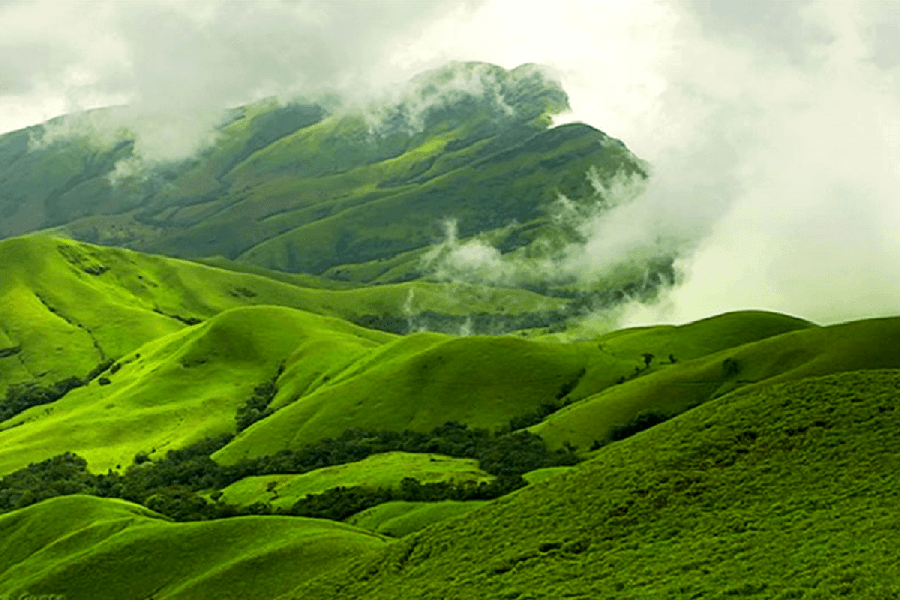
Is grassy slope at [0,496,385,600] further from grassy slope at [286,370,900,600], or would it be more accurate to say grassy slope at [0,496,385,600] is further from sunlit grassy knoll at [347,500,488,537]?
grassy slope at [286,370,900,600]

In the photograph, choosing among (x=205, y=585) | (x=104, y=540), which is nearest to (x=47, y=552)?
(x=104, y=540)

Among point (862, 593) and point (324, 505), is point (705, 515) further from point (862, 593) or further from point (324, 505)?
point (324, 505)

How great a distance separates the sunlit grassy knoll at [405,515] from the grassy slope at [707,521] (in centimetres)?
6315

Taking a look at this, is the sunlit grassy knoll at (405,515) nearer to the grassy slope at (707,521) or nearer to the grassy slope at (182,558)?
the grassy slope at (182,558)

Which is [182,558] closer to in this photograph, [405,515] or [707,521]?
[405,515]

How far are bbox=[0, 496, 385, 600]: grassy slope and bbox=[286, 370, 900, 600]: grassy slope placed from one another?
104 feet

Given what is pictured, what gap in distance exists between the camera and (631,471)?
284ft

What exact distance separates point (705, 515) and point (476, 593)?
17.8m

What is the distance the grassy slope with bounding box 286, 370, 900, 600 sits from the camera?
60.4 metres

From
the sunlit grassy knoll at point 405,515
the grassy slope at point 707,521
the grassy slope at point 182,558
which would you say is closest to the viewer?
the grassy slope at point 707,521

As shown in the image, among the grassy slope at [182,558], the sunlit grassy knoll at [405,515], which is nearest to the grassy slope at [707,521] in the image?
the grassy slope at [182,558]

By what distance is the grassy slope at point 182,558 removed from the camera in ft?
406

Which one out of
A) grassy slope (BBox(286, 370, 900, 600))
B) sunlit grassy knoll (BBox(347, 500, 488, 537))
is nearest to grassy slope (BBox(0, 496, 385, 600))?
sunlit grassy knoll (BBox(347, 500, 488, 537))

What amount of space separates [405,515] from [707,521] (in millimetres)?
101245
